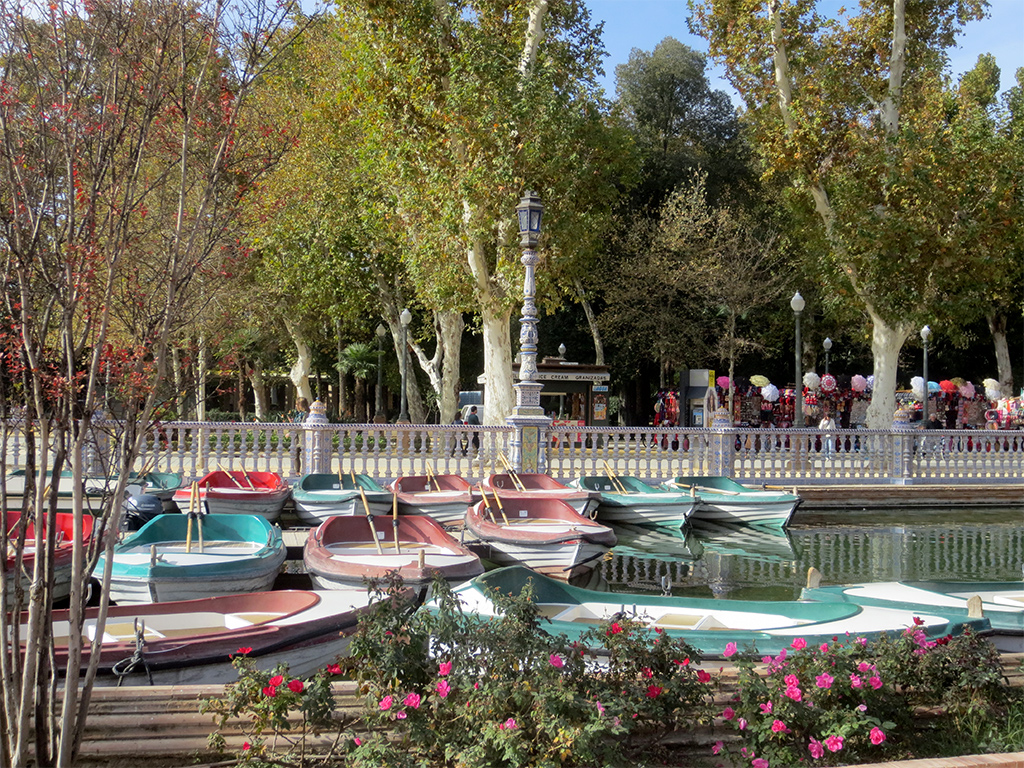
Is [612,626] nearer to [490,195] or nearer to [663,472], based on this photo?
[663,472]

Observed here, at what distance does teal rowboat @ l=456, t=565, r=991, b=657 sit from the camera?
6676 mm

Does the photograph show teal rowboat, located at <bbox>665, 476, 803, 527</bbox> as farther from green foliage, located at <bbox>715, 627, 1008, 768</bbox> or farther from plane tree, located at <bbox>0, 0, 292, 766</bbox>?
plane tree, located at <bbox>0, 0, 292, 766</bbox>

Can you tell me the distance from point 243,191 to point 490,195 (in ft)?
56.1

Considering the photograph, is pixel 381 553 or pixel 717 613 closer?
pixel 717 613

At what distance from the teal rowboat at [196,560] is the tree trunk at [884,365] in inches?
670

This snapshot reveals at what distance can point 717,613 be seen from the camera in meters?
7.40

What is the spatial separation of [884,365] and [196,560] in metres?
18.5

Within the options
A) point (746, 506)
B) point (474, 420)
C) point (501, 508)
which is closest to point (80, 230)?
point (501, 508)

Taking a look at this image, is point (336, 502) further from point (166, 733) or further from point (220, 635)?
point (166, 733)

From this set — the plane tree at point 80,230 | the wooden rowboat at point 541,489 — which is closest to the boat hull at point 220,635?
the plane tree at point 80,230

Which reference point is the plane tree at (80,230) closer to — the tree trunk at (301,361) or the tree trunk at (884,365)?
the tree trunk at (884,365)

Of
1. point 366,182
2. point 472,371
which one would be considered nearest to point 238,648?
point 366,182

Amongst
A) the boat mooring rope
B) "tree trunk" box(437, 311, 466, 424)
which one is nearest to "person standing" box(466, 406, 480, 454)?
"tree trunk" box(437, 311, 466, 424)

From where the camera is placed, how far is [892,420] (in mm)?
22406
